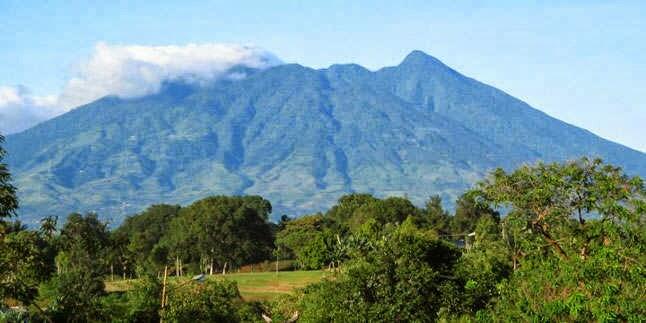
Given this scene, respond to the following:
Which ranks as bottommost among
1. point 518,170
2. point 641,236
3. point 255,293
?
point 255,293

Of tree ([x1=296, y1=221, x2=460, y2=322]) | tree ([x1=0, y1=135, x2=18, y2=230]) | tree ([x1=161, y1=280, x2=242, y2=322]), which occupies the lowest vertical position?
tree ([x1=161, y1=280, x2=242, y2=322])

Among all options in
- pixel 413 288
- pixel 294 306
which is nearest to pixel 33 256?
pixel 413 288

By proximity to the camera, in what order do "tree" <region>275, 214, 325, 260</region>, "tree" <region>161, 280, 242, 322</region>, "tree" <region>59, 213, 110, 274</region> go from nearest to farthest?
"tree" <region>161, 280, 242, 322</region>
"tree" <region>59, 213, 110, 274</region>
"tree" <region>275, 214, 325, 260</region>

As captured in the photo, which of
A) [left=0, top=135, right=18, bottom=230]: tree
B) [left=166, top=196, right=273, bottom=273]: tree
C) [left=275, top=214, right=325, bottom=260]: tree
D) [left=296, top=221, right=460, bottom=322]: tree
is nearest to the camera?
[left=0, top=135, right=18, bottom=230]: tree

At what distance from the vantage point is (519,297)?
1942cm

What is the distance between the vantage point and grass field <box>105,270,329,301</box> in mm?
69250

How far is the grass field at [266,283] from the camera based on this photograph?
69250 millimetres

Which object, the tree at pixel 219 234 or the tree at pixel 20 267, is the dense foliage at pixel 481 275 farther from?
the tree at pixel 219 234

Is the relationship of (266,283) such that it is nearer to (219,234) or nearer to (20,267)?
(219,234)

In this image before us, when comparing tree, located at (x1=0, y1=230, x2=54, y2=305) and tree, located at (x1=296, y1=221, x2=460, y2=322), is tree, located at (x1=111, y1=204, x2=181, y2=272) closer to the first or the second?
tree, located at (x1=296, y1=221, x2=460, y2=322)

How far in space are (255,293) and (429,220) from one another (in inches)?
1989

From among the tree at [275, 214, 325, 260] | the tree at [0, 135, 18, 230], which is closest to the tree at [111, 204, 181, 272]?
the tree at [275, 214, 325, 260]

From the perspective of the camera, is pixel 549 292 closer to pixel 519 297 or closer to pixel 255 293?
pixel 519 297

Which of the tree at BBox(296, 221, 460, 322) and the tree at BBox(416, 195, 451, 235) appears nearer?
the tree at BBox(296, 221, 460, 322)
